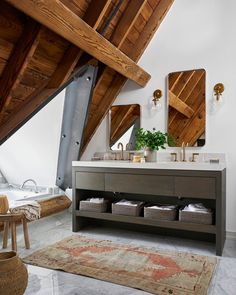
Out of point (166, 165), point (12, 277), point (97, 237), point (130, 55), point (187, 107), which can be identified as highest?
point (130, 55)

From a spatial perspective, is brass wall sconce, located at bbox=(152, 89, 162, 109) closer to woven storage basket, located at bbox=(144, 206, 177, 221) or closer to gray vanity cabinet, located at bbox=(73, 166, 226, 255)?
gray vanity cabinet, located at bbox=(73, 166, 226, 255)

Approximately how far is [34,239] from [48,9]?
2366 millimetres

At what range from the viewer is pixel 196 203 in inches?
122

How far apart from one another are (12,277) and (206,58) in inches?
122

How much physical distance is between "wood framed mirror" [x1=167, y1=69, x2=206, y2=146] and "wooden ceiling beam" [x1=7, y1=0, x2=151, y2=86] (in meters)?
0.72

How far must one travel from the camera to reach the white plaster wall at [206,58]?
126 inches

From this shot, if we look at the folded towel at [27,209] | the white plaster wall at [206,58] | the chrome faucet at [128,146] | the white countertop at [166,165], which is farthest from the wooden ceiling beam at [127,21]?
the folded towel at [27,209]

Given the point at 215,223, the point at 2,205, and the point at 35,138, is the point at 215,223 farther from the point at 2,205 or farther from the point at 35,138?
the point at 35,138

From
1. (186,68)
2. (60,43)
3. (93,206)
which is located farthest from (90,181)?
(186,68)

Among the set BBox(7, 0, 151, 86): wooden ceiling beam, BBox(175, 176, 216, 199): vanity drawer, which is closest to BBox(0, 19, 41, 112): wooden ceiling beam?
BBox(7, 0, 151, 86): wooden ceiling beam

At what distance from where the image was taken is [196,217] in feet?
9.12

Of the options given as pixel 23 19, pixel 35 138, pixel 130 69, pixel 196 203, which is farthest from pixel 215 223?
pixel 35 138

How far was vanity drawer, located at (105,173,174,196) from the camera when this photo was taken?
289 centimetres

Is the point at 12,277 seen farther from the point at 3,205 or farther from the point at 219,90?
the point at 219,90
